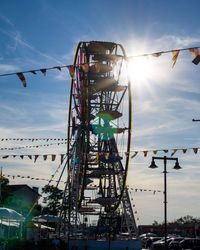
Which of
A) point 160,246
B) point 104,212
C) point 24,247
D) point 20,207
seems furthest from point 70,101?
point 20,207

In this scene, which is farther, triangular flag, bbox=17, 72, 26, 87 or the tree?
the tree

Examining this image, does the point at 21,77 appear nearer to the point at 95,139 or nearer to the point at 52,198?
the point at 95,139

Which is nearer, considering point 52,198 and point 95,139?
point 95,139

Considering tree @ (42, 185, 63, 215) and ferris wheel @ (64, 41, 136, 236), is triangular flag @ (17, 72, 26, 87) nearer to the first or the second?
ferris wheel @ (64, 41, 136, 236)

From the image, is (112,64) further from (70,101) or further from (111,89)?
(70,101)

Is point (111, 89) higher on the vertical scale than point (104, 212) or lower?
higher

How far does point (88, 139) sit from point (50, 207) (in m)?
47.6

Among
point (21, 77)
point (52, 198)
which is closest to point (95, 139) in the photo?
Result: point (21, 77)

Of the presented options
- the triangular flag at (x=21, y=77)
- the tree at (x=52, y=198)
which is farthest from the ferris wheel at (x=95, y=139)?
the tree at (x=52, y=198)

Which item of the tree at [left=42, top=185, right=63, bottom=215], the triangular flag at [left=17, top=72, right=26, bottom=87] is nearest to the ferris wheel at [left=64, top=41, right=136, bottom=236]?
the triangular flag at [left=17, top=72, right=26, bottom=87]

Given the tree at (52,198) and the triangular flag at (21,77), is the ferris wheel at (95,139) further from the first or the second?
the tree at (52,198)

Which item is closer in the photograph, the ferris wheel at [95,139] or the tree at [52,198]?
the ferris wheel at [95,139]

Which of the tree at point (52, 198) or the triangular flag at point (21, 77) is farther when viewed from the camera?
the tree at point (52, 198)

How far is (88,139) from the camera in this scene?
3644 cm
